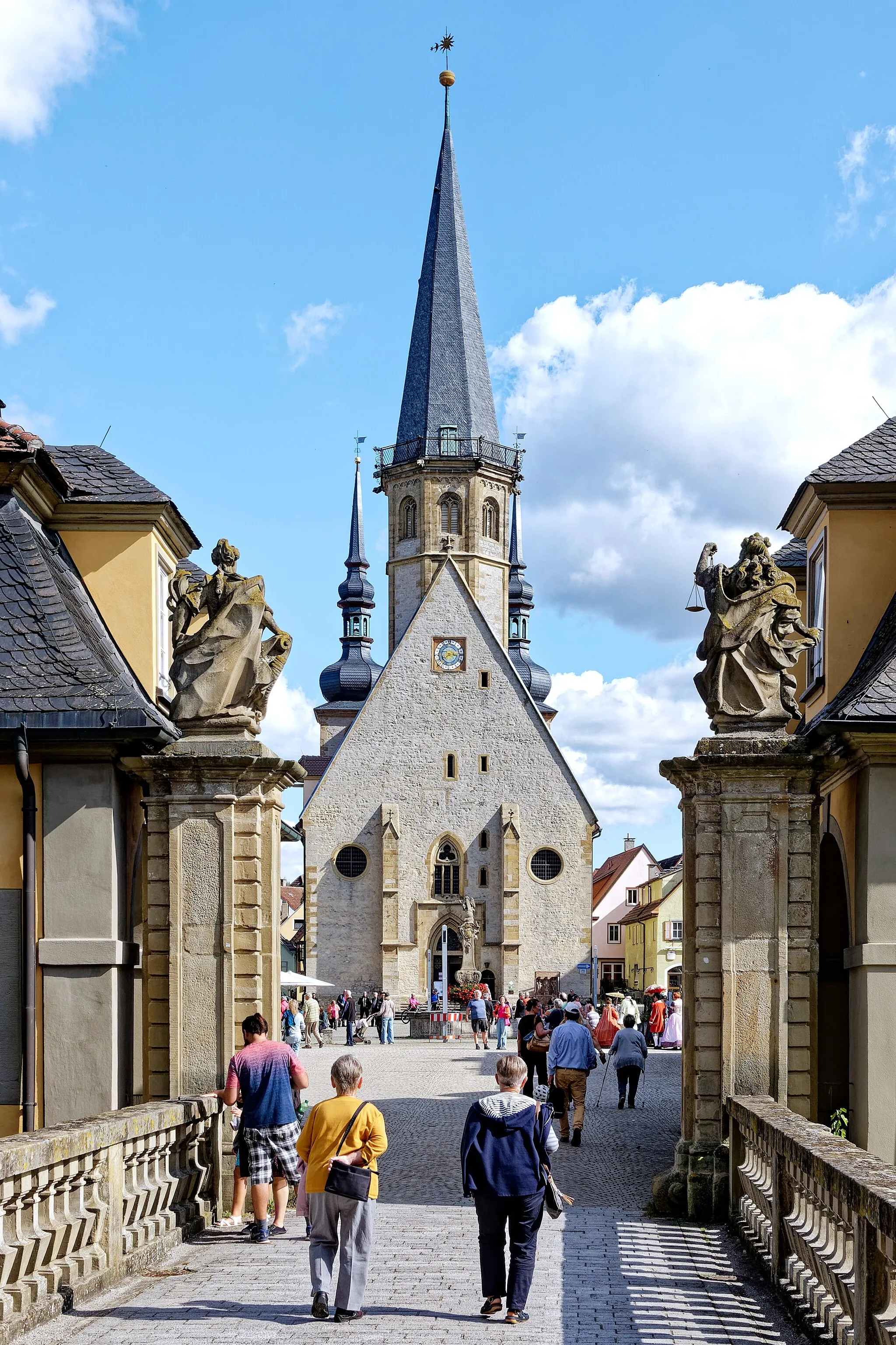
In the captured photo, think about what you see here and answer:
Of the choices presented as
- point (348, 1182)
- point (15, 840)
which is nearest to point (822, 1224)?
point (348, 1182)

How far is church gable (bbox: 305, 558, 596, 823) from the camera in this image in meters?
62.2

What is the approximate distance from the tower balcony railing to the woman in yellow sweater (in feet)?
224

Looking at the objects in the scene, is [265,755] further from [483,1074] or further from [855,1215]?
[483,1074]

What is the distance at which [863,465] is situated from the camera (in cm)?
1560

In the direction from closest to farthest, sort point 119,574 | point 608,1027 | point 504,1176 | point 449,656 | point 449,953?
point 504,1176, point 119,574, point 608,1027, point 449,953, point 449,656

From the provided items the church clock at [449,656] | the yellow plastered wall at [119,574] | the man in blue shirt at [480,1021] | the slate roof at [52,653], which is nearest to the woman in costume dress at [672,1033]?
the man in blue shirt at [480,1021]

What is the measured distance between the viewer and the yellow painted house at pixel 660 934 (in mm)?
76875

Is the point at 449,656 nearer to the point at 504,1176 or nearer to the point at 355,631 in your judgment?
the point at 355,631

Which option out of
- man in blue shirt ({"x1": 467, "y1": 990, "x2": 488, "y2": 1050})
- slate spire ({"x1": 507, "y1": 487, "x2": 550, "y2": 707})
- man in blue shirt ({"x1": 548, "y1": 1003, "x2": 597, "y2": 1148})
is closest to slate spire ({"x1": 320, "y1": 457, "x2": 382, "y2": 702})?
slate spire ({"x1": 507, "y1": 487, "x2": 550, "y2": 707})

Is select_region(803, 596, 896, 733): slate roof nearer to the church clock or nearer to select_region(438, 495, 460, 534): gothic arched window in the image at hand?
the church clock

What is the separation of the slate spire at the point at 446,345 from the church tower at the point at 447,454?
0.05 metres

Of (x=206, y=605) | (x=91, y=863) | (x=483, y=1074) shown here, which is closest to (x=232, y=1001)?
(x=91, y=863)

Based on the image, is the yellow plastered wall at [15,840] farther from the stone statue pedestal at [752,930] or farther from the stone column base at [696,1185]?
the stone statue pedestal at [752,930]

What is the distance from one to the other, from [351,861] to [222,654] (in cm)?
4913
